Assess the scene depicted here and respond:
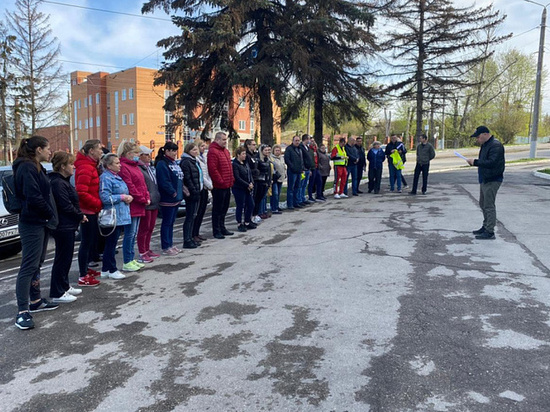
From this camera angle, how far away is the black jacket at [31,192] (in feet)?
14.5

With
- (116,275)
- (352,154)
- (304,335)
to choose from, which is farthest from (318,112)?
(304,335)

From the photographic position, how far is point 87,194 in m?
5.75

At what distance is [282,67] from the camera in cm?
1515

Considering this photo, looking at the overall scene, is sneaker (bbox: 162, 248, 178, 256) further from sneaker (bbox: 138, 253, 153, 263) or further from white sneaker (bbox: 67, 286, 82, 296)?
white sneaker (bbox: 67, 286, 82, 296)

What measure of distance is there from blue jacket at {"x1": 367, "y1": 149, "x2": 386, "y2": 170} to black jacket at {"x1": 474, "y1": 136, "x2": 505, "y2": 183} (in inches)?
270

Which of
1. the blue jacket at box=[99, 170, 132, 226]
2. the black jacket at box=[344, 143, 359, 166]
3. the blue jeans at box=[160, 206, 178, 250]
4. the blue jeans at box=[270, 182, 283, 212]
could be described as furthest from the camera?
the black jacket at box=[344, 143, 359, 166]

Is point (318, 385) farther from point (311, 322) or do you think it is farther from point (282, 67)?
point (282, 67)

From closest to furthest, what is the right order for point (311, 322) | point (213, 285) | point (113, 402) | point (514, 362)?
point (113, 402) < point (514, 362) < point (311, 322) < point (213, 285)

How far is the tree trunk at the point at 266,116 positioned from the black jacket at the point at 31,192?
1236 cm

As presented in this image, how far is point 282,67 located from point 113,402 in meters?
13.6

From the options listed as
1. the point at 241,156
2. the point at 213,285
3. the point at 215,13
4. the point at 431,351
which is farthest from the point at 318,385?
the point at 215,13

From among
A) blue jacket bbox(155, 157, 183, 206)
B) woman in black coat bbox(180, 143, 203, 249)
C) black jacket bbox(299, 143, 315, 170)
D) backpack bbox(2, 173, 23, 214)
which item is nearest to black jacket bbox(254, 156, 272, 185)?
black jacket bbox(299, 143, 315, 170)

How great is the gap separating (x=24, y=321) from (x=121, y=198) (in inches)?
81.5

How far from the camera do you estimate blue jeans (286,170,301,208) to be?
464 inches
